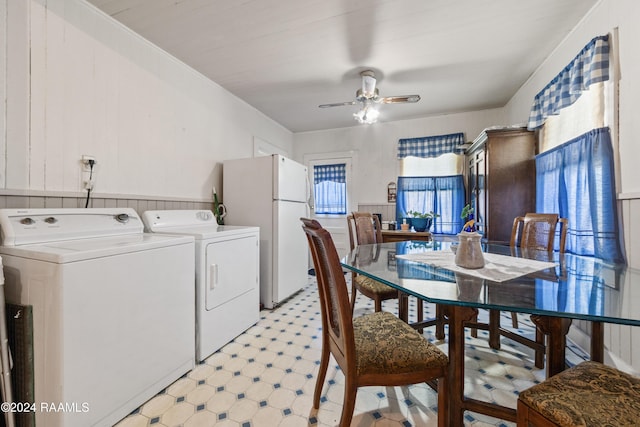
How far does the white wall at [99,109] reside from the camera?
157 centimetres

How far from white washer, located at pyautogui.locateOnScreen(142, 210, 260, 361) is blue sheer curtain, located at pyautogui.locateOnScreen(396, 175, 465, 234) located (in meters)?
2.67

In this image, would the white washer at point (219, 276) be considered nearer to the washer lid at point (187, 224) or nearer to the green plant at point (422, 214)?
the washer lid at point (187, 224)

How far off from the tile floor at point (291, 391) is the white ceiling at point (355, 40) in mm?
2483

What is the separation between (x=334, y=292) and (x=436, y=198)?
3.48 meters

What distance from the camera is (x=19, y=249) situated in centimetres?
121

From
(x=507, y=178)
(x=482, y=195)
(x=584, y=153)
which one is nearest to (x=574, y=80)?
(x=584, y=153)

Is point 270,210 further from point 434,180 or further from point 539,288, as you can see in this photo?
point 434,180

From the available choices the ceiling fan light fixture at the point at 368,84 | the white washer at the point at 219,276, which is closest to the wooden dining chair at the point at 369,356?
the white washer at the point at 219,276

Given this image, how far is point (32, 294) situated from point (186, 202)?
62.0 inches

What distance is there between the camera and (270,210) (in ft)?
9.19

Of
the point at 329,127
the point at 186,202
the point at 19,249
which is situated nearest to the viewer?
the point at 19,249

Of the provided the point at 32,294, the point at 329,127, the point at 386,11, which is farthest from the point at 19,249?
the point at 329,127

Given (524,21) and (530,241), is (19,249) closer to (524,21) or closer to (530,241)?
(530,241)

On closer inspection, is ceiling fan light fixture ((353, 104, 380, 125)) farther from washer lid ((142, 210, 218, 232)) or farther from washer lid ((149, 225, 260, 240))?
washer lid ((142, 210, 218, 232))
